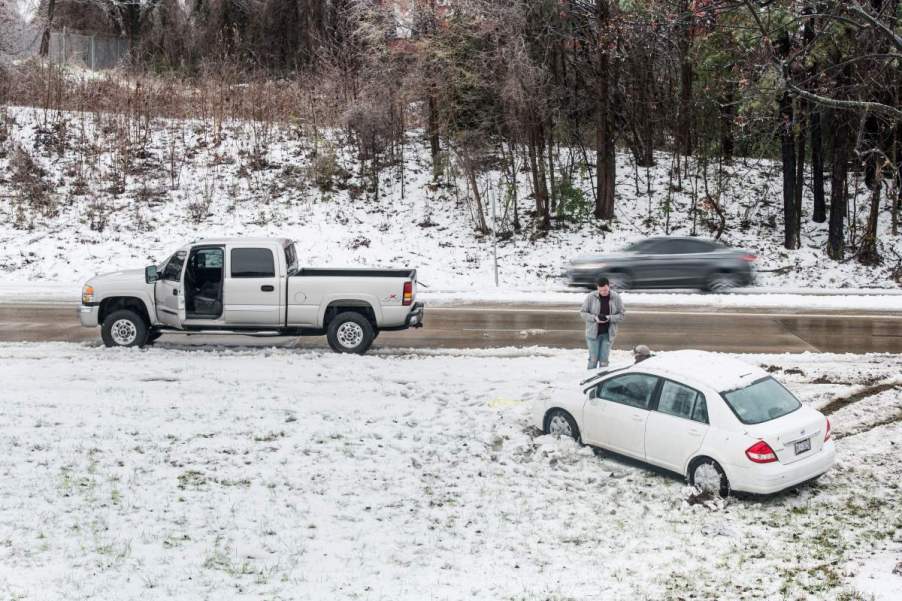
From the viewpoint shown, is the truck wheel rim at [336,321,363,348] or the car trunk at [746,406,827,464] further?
the truck wheel rim at [336,321,363,348]

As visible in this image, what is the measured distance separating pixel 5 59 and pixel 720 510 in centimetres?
3938

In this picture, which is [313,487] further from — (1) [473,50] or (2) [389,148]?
(2) [389,148]

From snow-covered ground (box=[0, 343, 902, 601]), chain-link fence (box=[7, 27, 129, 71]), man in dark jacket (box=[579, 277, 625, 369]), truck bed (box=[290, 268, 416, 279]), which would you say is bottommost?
snow-covered ground (box=[0, 343, 902, 601])

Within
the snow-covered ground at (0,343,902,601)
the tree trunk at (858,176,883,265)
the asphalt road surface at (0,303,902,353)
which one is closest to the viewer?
the snow-covered ground at (0,343,902,601)

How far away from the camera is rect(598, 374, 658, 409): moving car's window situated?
432 inches

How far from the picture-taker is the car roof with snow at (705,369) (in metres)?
10.5

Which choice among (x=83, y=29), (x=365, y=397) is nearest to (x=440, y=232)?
(x=365, y=397)

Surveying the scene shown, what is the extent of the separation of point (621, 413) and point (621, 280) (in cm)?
1451

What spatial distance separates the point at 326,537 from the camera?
934cm

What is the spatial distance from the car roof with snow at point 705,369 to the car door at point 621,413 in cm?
22

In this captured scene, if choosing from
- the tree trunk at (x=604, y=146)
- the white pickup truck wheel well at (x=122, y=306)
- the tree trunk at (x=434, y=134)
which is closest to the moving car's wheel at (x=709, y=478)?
the white pickup truck wheel well at (x=122, y=306)

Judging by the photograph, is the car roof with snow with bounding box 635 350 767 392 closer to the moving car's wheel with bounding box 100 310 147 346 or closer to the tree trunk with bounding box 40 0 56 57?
the moving car's wheel with bounding box 100 310 147 346

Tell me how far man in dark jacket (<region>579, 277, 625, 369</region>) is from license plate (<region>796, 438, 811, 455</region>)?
4.36 m

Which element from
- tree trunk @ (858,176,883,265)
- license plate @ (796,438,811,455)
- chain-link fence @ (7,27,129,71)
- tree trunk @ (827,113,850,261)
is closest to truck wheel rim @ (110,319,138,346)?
license plate @ (796,438,811,455)
